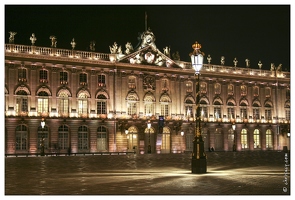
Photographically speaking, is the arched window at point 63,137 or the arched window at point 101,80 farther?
the arched window at point 101,80

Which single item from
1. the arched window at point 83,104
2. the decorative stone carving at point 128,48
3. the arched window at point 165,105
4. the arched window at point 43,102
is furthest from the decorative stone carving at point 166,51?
the arched window at point 43,102

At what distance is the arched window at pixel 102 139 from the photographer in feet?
172

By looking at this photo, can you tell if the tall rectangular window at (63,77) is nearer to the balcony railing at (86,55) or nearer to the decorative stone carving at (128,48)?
the balcony railing at (86,55)

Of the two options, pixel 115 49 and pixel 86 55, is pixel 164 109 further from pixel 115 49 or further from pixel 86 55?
pixel 86 55

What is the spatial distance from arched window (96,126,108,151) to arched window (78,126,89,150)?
1.43 m

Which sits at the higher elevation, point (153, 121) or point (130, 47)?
point (130, 47)

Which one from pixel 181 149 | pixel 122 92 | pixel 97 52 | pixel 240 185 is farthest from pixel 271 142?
pixel 240 185

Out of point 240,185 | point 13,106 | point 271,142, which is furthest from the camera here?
point 271,142

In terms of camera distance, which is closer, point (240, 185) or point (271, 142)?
point (240, 185)

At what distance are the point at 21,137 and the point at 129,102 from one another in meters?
13.2

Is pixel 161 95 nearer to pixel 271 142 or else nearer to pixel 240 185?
pixel 271 142

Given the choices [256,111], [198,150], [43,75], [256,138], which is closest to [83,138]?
[43,75]

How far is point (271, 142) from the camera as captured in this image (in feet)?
218

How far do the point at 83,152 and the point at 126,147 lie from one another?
5.48 m
